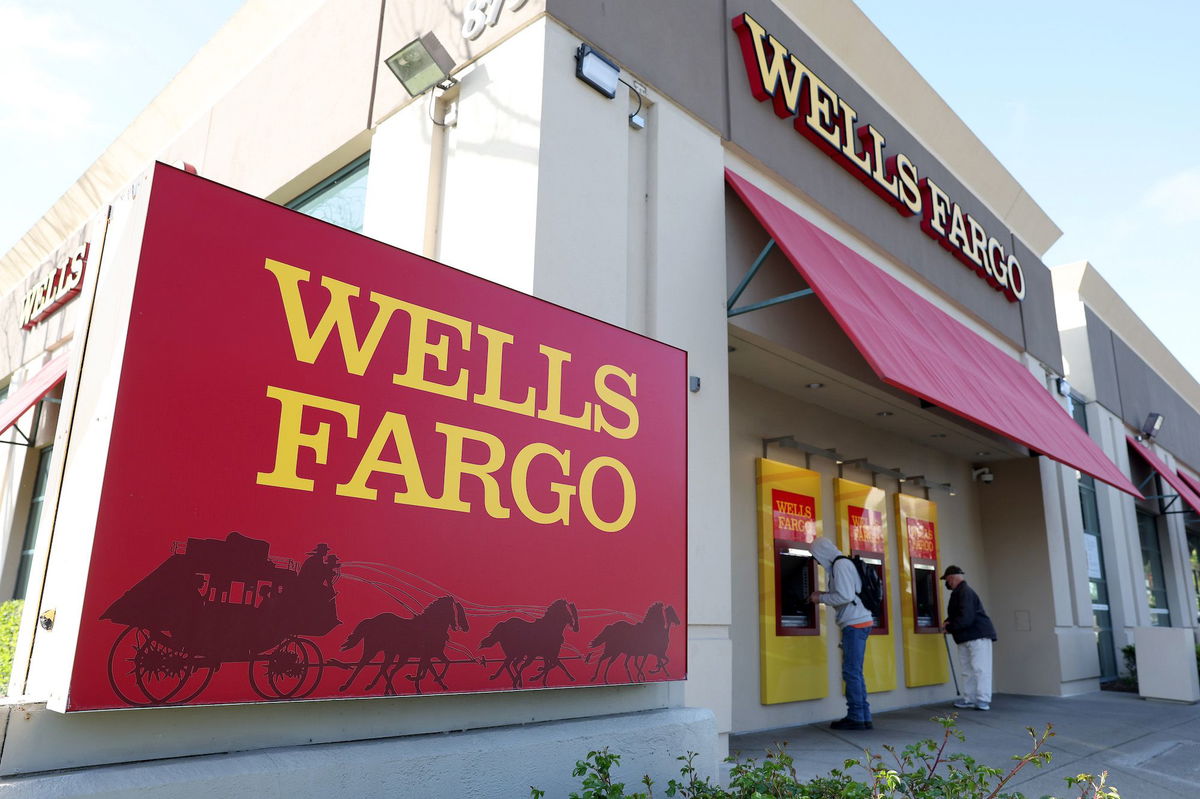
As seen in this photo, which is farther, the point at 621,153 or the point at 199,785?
the point at 621,153

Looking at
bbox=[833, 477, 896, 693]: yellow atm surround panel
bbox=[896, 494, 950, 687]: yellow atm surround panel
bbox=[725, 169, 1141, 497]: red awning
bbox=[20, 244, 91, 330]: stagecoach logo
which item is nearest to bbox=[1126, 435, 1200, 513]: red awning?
bbox=[725, 169, 1141, 497]: red awning

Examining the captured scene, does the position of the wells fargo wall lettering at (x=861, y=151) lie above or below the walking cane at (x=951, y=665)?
above

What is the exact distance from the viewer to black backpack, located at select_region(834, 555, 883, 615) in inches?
371

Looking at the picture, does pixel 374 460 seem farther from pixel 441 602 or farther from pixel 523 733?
pixel 523 733

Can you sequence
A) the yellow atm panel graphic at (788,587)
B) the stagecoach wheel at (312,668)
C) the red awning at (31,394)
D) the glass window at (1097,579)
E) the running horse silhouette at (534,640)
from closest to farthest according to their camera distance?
the stagecoach wheel at (312,668), the running horse silhouette at (534,640), the yellow atm panel graphic at (788,587), the red awning at (31,394), the glass window at (1097,579)

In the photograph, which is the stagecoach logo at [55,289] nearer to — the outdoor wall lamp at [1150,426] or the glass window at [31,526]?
the glass window at [31,526]

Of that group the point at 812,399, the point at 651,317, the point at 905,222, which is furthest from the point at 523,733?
the point at 905,222

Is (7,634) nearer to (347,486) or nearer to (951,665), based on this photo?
(347,486)

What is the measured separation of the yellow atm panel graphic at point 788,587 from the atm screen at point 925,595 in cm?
258

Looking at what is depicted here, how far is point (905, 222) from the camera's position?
9.78 meters

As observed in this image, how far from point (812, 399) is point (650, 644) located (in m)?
5.49

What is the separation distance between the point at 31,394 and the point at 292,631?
8561mm

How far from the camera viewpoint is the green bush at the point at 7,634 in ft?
21.9

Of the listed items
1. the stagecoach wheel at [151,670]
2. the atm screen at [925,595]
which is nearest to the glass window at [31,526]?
the stagecoach wheel at [151,670]
